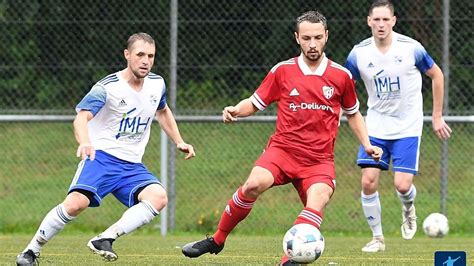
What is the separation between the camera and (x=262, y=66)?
14.2 metres

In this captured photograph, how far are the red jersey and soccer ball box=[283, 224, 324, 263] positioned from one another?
838 millimetres

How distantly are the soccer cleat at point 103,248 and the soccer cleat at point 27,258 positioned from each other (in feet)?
1.59

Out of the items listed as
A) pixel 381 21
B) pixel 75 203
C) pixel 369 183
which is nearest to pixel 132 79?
pixel 75 203

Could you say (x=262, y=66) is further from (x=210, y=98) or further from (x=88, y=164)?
(x=88, y=164)

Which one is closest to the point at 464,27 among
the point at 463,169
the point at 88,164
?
the point at 463,169

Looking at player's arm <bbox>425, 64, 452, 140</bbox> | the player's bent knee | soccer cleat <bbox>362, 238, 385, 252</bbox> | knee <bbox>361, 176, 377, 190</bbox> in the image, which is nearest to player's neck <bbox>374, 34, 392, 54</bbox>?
player's arm <bbox>425, 64, 452, 140</bbox>

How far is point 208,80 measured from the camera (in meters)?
14.4

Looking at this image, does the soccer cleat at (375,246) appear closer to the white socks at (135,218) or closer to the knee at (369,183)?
the knee at (369,183)

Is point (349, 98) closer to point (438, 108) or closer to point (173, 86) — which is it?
point (438, 108)

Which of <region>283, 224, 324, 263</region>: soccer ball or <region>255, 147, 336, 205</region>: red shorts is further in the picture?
<region>255, 147, 336, 205</region>: red shorts

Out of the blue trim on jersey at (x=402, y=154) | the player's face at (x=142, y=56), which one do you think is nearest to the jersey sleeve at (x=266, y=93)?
the player's face at (x=142, y=56)

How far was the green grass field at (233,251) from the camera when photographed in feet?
29.0

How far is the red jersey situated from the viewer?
822cm

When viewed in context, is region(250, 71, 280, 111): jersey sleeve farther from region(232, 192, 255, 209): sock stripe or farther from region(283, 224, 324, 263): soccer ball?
region(283, 224, 324, 263): soccer ball
